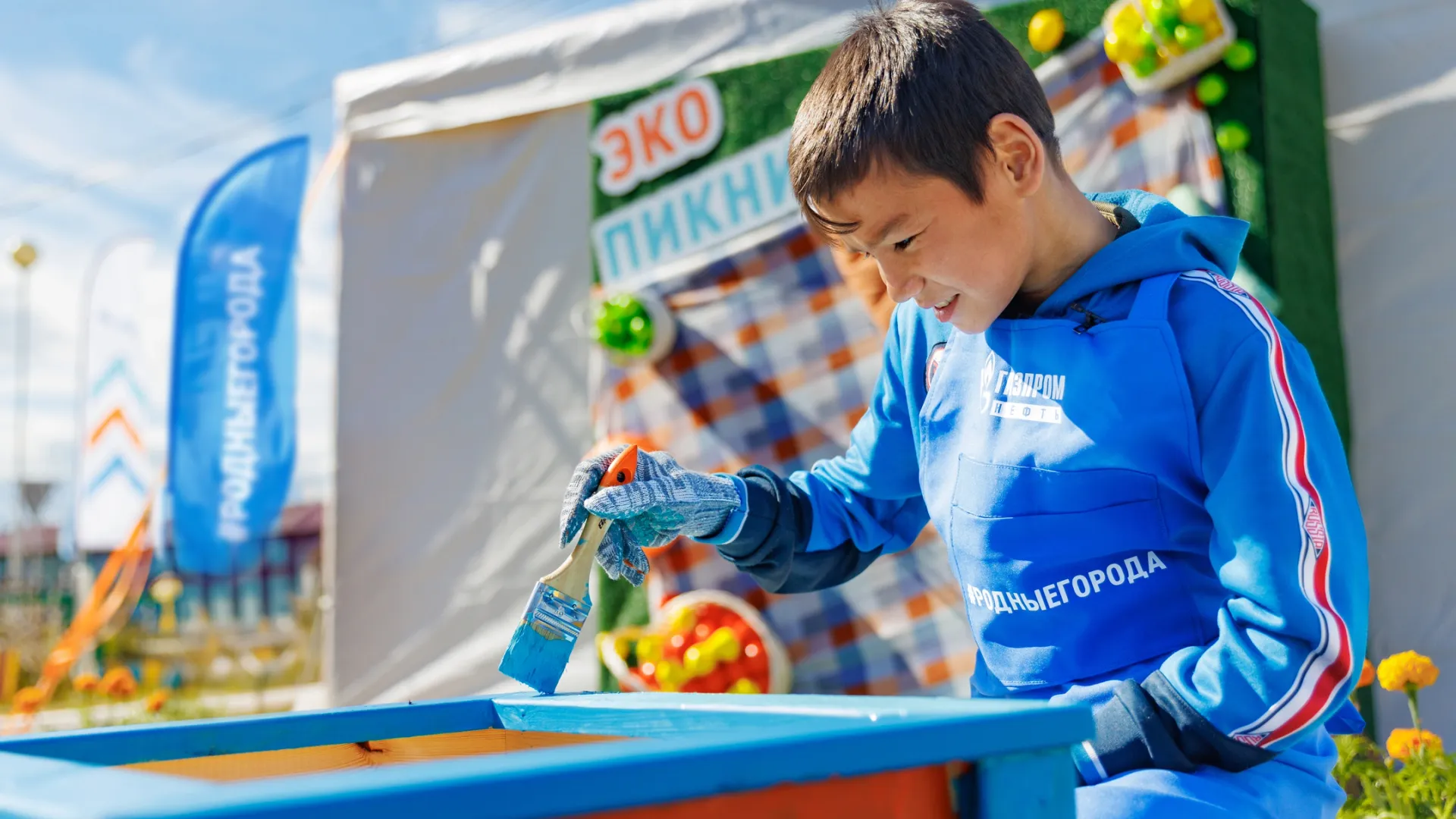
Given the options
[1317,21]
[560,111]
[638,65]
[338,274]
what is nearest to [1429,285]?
[1317,21]

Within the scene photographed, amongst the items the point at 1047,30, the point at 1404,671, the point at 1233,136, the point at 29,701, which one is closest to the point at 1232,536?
the point at 1404,671

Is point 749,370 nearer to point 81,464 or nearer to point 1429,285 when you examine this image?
point 1429,285

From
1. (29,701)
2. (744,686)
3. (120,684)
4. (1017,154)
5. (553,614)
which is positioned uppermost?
(1017,154)

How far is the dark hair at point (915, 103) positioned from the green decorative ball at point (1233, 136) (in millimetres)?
1922

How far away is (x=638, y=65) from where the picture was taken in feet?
14.4

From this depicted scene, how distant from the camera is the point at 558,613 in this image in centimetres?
132

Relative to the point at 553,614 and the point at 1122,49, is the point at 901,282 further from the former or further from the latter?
the point at 1122,49

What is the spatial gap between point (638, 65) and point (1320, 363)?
246cm

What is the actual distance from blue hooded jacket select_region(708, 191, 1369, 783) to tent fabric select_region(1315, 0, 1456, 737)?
2263 millimetres

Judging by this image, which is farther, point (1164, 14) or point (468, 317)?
point (468, 317)

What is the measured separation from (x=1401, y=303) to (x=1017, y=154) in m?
2.52

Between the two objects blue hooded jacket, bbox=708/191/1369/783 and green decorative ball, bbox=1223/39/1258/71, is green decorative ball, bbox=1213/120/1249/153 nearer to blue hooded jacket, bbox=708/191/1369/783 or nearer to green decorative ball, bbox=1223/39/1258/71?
green decorative ball, bbox=1223/39/1258/71

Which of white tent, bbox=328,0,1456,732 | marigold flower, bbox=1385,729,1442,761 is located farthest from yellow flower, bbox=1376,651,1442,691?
A: white tent, bbox=328,0,1456,732

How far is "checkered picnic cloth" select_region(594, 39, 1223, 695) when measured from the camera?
10.8ft
